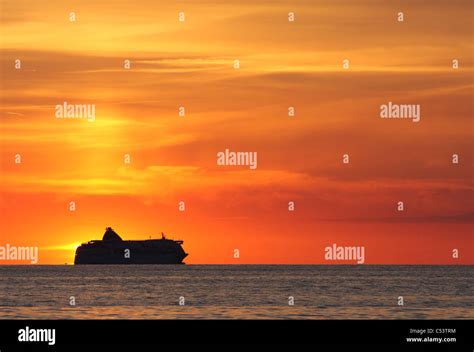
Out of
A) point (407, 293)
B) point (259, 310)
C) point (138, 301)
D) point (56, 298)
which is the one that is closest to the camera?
point (259, 310)
